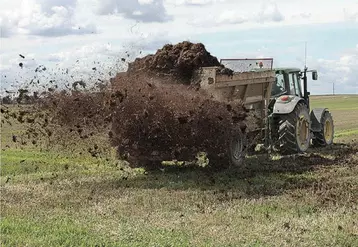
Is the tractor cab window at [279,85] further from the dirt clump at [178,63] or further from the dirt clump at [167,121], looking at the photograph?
the dirt clump at [167,121]

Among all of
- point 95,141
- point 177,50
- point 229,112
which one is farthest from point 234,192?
point 177,50

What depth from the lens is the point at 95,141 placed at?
10.8 meters

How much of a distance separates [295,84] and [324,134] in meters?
2.12

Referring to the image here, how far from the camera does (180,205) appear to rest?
825 centimetres

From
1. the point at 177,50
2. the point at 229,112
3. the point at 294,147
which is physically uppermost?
the point at 177,50

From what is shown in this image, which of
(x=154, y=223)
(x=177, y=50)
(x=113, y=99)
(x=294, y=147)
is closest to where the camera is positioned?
(x=154, y=223)

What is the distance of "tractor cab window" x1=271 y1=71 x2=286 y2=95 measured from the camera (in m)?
15.4

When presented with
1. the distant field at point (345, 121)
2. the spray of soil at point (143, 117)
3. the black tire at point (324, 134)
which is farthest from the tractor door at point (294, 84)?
the spray of soil at point (143, 117)

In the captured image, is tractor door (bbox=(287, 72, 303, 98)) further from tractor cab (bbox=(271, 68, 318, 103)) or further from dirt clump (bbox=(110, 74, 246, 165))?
dirt clump (bbox=(110, 74, 246, 165))

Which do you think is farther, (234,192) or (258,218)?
(234,192)

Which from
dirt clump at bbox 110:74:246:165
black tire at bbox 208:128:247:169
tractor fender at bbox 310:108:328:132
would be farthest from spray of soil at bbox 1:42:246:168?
tractor fender at bbox 310:108:328:132

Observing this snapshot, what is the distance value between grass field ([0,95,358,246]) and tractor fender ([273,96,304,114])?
1.71 meters

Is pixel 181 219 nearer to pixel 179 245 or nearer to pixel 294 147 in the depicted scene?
pixel 179 245

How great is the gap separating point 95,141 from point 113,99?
1.10 meters
